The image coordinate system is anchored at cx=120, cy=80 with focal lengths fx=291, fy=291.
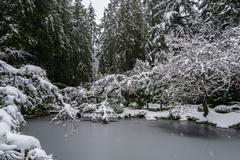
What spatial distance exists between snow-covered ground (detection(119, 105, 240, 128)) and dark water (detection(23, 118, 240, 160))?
3.23ft

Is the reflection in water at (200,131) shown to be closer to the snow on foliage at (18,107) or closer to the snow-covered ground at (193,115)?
the snow-covered ground at (193,115)

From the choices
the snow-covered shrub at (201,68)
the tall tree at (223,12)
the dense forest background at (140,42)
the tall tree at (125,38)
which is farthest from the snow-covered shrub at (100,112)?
the tall tree at (125,38)

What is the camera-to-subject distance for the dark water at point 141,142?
28.2ft

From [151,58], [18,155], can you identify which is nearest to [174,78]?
[151,58]

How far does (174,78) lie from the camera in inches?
620

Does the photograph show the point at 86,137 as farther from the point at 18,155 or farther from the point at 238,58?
the point at 18,155

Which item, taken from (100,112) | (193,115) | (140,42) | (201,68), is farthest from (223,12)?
(140,42)

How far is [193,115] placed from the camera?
1678 cm

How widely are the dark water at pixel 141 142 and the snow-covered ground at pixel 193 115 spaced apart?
985mm

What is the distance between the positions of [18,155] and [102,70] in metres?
30.8

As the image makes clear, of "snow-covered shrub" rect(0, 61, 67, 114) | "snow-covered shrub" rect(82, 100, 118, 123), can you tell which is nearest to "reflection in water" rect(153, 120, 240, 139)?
"snow-covered shrub" rect(82, 100, 118, 123)

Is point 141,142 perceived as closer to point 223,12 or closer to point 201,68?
point 201,68

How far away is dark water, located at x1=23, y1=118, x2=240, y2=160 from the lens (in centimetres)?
860

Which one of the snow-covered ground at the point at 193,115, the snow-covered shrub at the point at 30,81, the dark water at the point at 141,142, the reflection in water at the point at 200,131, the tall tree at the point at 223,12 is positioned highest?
the tall tree at the point at 223,12
